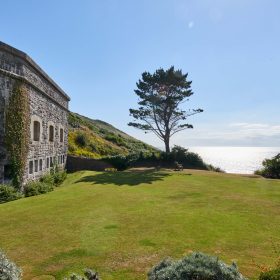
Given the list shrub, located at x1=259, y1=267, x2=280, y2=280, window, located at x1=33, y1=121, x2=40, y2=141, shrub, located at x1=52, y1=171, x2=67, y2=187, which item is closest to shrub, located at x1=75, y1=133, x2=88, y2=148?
shrub, located at x1=52, y1=171, x2=67, y2=187

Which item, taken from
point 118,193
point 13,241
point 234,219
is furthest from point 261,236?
point 118,193

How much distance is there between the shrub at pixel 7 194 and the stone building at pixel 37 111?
1.82 ft

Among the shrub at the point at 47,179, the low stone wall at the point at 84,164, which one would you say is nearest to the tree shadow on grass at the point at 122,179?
the shrub at the point at 47,179

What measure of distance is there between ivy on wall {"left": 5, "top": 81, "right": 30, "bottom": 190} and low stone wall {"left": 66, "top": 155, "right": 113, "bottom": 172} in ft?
53.0

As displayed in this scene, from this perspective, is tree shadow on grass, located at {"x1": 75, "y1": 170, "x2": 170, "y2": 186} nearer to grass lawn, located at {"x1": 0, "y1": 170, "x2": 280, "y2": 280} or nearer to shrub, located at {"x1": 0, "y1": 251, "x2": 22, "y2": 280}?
grass lawn, located at {"x1": 0, "y1": 170, "x2": 280, "y2": 280}

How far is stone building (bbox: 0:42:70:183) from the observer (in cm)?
1791

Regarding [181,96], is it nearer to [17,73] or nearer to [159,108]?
[159,108]

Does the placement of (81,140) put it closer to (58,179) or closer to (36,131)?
(58,179)

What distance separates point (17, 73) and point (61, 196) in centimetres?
776

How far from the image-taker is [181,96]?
40.0m

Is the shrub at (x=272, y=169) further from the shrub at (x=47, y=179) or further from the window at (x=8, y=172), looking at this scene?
the window at (x=8, y=172)

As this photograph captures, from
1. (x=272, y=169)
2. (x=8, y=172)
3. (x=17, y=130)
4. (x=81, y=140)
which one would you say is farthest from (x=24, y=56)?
(x=81, y=140)

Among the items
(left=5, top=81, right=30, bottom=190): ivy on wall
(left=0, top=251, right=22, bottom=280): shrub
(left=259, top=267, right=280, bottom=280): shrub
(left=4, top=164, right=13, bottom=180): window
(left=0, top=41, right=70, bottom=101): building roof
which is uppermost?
(left=0, top=41, right=70, bottom=101): building roof

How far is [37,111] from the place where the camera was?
22.5m
